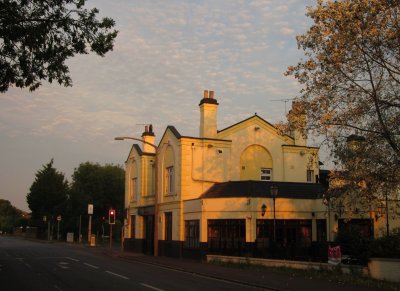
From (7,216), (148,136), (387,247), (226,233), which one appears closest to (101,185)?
(148,136)

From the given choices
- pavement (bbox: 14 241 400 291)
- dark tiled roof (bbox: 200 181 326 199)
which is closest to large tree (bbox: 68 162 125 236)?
dark tiled roof (bbox: 200 181 326 199)

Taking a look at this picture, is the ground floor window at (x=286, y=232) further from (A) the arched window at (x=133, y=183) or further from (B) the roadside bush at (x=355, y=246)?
(A) the arched window at (x=133, y=183)

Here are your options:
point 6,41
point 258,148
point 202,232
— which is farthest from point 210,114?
point 6,41

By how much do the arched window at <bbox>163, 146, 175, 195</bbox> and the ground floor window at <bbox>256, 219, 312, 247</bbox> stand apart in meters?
7.85

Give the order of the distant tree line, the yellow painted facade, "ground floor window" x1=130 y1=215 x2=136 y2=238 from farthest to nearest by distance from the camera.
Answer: the distant tree line < "ground floor window" x1=130 y1=215 x2=136 y2=238 < the yellow painted facade

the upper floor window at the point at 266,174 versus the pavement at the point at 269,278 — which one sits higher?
the upper floor window at the point at 266,174

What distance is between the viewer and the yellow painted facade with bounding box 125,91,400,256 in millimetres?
29484

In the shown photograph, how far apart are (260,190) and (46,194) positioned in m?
61.5

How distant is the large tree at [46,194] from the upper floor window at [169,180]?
50.9 meters

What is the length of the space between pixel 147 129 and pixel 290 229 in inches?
709

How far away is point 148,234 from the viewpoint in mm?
39469

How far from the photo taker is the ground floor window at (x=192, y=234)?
101 ft

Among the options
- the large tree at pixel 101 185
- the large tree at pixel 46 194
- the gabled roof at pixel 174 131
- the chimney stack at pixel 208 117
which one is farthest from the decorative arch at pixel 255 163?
the large tree at pixel 46 194

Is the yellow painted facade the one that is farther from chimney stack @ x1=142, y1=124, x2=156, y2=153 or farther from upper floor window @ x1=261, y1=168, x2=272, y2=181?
chimney stack @ x1=142, y1=124, x2=156, y2=153
